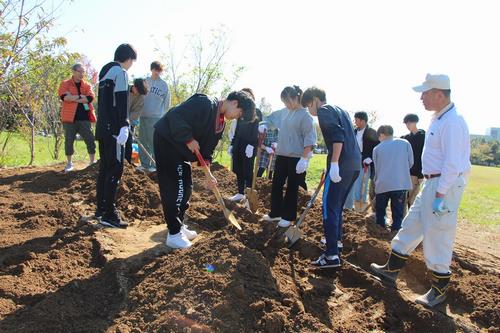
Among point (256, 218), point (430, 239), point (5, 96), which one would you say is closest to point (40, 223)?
point (256, 218)

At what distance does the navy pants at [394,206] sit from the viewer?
5.80m

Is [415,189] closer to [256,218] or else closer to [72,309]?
[256,218]

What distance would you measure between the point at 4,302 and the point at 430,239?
11.5 feet

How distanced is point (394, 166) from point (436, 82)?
2.38 m

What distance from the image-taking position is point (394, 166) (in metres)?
5.67

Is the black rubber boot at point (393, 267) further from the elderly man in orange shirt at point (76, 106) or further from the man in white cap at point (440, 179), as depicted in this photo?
the elderly man in orange shirt at point (76, 106)

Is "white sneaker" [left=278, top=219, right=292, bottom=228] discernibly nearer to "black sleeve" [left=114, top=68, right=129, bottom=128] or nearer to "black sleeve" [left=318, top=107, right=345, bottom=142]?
"black sleeve" [left=318, top=107, right=345, bottom=142]

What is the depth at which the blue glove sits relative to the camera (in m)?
3.30

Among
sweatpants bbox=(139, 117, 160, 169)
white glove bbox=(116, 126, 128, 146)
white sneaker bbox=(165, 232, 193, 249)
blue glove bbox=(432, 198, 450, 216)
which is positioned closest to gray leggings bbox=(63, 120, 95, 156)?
sweatpants bbox=(139, 117, 160, 169)

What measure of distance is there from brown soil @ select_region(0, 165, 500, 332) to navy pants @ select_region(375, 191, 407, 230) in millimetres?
489

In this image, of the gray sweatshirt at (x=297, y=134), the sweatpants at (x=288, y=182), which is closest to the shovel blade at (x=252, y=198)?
the sweatpants at (x=288, y=182)

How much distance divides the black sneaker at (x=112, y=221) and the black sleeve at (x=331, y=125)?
2696 mm

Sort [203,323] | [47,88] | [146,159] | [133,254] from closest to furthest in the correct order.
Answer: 1. [203,323]
2. [133,254]
3. [146,159]
4. [47,88]

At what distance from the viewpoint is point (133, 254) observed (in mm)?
4117
